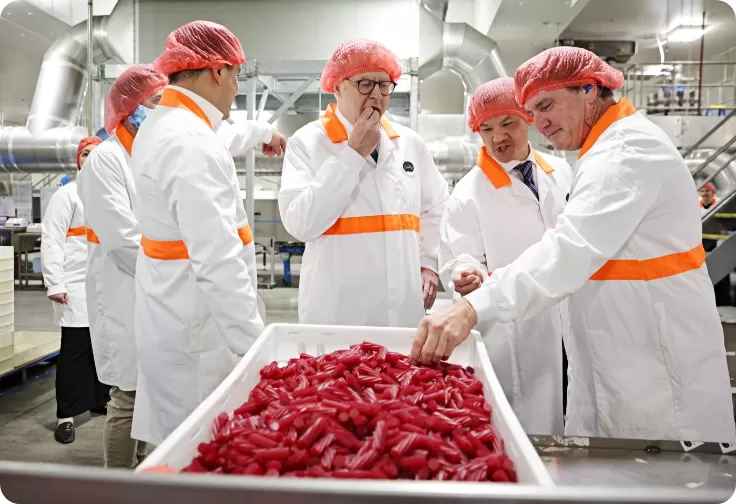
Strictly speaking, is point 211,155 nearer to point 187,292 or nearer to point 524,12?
point 187,292

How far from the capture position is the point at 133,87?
2.39m

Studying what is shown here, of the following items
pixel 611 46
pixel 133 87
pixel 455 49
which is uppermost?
pixel 611 46

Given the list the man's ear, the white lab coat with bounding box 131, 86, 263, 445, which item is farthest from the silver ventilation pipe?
the white lab coat with bounding box 131, 86, 263, 445

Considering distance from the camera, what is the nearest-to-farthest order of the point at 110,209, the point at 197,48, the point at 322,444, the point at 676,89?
1. the point at 322,444
2. the point at 197,48
3. the point at 110,209
4. the point at 676,89

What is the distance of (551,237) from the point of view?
147 centimetres

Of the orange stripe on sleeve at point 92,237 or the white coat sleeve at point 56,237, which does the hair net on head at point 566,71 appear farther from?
the white coat sleeve at point 56,237

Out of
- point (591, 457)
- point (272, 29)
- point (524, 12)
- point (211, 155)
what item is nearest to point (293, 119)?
point (272, 29)

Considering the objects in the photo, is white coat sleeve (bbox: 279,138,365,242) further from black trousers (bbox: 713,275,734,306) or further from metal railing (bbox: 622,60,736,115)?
metal railing (bbox: 622,60,736,115)

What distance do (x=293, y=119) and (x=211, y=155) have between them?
27.6ft

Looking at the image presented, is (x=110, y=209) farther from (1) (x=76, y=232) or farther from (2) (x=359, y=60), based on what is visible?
(1) (x=76, y=232)

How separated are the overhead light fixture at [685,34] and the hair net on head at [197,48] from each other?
33.8ft

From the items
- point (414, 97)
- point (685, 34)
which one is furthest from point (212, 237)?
point (685, 34)

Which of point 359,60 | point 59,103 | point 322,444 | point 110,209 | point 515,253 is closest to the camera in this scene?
point 322,444

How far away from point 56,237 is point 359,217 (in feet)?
8.24
